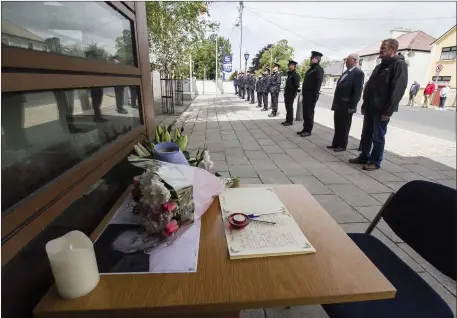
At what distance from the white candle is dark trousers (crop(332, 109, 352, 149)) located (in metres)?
4.73

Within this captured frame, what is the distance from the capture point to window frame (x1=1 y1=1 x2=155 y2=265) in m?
0.63

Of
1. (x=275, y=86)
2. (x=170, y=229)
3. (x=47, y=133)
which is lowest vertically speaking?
(x=170, y=229)

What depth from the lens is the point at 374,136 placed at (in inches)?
144

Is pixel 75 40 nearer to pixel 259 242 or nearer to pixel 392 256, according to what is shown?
pixel 259 242

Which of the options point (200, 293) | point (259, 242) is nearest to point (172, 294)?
point (200, 293)

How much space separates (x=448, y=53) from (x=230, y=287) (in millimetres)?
27020

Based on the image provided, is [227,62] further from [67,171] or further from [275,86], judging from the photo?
[67,171]

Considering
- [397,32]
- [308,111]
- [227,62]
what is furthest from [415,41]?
[308,111]

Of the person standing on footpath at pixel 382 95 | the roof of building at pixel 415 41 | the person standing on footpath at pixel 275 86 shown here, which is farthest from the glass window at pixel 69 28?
the roof of building at pixel 415 41

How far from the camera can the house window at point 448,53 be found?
748 inches

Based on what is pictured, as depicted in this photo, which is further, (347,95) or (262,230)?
(347,95)

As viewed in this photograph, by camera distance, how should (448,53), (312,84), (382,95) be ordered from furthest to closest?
(448,53), (312,84), (382,95)

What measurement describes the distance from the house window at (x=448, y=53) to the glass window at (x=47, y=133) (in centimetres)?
2631

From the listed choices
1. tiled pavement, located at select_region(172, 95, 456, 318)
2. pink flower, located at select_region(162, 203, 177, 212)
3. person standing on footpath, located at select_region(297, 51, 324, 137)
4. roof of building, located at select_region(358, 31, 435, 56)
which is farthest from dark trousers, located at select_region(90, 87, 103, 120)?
roof of building, located at select_region(358, 31, 435, 56)
